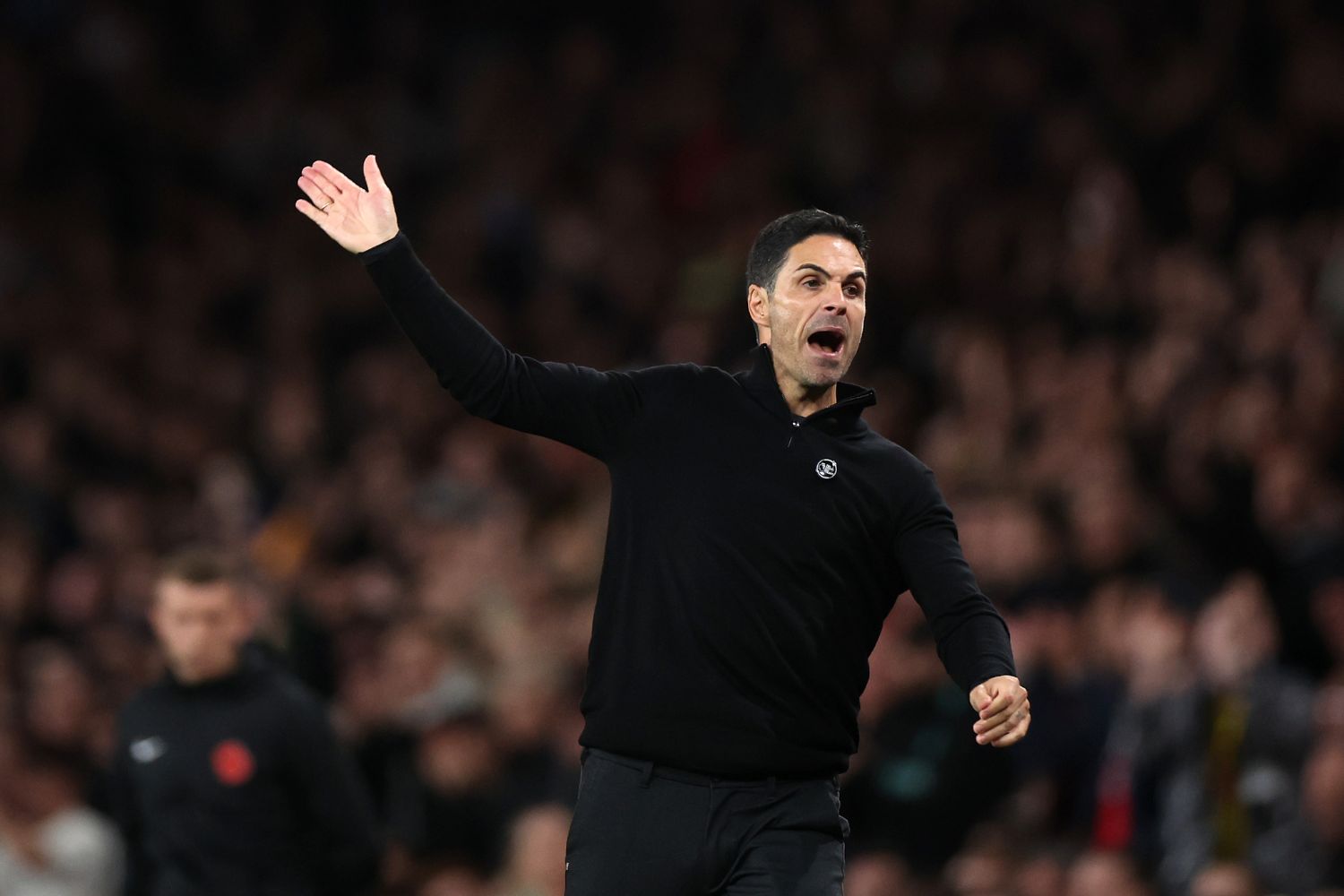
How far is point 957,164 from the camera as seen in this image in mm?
11281

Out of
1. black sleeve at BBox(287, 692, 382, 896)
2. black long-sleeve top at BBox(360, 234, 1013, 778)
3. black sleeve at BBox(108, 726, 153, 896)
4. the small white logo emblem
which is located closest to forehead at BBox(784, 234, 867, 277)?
black long-sleeve top at BBox(360, 234, 1013, 778)

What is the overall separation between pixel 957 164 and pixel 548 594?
3.55 meters

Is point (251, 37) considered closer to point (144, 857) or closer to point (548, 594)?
point (548, 594)

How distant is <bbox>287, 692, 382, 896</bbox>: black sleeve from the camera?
5.88m

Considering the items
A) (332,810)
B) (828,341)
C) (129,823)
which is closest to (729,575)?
(828,341)

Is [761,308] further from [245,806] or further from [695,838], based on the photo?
[245,806]

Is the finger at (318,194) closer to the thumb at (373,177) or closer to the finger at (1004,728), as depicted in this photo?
the thumb at (373,177)

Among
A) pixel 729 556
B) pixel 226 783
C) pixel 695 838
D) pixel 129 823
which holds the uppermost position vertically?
pixel 729 556

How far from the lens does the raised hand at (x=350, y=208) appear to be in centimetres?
397

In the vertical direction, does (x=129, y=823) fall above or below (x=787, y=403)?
below

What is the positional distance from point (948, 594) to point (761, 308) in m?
0.72

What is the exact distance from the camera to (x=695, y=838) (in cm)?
388

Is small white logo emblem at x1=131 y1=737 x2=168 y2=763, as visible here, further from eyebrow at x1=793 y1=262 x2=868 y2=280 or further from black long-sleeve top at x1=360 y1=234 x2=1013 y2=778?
eyebrow at x1=793 y1=262 x2=868 y2=280

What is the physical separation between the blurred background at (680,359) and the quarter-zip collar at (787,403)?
3.09 metres
